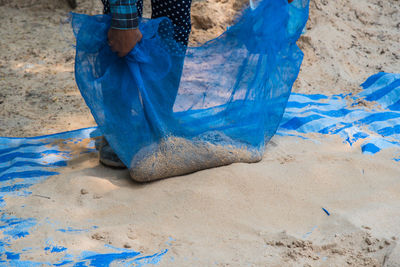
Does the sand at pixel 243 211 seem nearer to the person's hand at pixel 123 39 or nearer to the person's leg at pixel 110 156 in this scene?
the person's leg at pixel 110 156

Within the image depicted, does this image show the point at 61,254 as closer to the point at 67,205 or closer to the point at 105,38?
the point at 67,205

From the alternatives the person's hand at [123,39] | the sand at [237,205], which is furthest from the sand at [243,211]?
the person's hand at [123,39]

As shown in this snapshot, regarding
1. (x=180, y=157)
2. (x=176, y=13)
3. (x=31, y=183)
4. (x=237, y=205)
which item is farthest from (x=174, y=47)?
(x=31, y=183)

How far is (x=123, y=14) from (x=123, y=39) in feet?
0.29

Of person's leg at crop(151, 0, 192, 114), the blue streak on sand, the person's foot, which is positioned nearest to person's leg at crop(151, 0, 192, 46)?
person's leg at crop(151, 0, 192, 114)

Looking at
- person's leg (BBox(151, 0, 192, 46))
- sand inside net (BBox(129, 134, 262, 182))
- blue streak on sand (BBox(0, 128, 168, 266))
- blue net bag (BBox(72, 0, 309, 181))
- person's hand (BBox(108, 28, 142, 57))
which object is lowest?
blue streak on sand (BBox(0, 128, 168, 266))

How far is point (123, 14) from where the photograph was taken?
4.68 feet

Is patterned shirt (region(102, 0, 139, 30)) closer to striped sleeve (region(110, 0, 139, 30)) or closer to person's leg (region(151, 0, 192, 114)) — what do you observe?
striped sleeve (region(110, 0, 139, 30))

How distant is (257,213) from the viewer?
1356mm

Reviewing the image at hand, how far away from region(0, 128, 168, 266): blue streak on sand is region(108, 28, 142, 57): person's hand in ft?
1.95

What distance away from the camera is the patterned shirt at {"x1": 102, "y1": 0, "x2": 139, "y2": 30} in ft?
4.64

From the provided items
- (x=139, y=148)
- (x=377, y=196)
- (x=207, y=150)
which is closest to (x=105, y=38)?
(x=139, y=148)

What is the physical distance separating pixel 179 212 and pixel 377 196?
2.20 ft

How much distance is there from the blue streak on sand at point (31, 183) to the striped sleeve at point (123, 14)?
0.68 m
